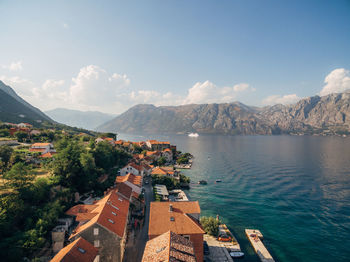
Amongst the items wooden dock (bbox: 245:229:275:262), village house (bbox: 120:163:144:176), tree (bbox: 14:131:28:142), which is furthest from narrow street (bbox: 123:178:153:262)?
tree (bbox: 14:131:28:142)

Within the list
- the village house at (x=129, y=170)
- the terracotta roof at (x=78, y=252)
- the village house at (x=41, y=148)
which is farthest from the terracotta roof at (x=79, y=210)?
the village house at (x=41, y=148)

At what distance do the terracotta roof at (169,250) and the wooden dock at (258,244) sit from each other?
17777mm

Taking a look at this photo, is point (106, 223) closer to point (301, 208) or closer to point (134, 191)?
point (134, 191)

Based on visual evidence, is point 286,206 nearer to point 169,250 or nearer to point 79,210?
→ point 169,250

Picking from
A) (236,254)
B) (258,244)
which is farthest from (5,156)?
(258,244)

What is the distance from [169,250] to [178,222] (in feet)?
27.3

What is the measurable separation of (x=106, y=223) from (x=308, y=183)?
76.8m

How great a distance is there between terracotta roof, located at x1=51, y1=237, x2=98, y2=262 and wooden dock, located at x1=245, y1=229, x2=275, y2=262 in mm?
26549

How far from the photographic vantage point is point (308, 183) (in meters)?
68.5

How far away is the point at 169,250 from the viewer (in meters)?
18.2

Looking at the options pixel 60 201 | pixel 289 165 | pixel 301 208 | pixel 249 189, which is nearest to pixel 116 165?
pixel 60 201

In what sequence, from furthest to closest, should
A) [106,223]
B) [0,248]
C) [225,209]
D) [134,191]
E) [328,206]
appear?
1. [328,206]
2. [225,209]
3. [134,191]
4. [106,223]
5. [0,248]

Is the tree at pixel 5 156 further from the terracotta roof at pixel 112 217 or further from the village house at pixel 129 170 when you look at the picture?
the terracotta roof at pixel 112 217

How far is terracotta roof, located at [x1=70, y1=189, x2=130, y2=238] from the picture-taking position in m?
23.1
